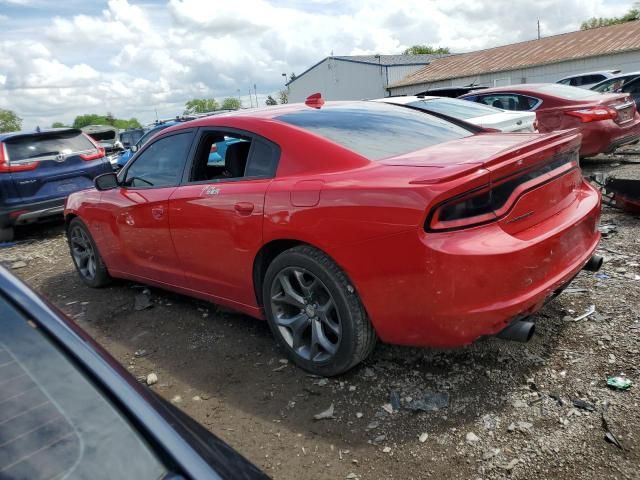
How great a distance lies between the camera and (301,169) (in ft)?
9.52

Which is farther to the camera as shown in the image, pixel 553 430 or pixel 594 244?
pixel 594 244

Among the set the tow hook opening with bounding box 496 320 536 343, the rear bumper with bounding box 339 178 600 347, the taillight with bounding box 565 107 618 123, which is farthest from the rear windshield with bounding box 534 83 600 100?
the tow hook opening with bounding box 496 320 536 343

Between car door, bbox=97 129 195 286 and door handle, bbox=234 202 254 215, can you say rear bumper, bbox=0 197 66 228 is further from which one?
door handle, bbox=234 202 254 215

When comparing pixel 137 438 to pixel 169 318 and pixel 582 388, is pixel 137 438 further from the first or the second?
pixel 169 318

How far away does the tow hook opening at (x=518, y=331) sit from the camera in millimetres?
2398

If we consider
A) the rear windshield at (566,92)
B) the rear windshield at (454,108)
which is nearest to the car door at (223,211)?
the rear windshield at (454,108)

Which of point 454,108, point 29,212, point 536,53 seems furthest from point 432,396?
point 536,53

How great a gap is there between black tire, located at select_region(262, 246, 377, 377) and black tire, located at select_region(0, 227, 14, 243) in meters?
6.48

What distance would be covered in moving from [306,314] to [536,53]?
3493cm

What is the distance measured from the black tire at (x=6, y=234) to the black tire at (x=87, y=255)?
10.7 feet

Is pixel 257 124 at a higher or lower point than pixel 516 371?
higher

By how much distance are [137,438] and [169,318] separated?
10.7 feet

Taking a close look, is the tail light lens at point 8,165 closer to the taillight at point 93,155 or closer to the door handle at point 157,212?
the taillight at point 93,155

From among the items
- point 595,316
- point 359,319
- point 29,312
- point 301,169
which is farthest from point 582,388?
point 29,312
